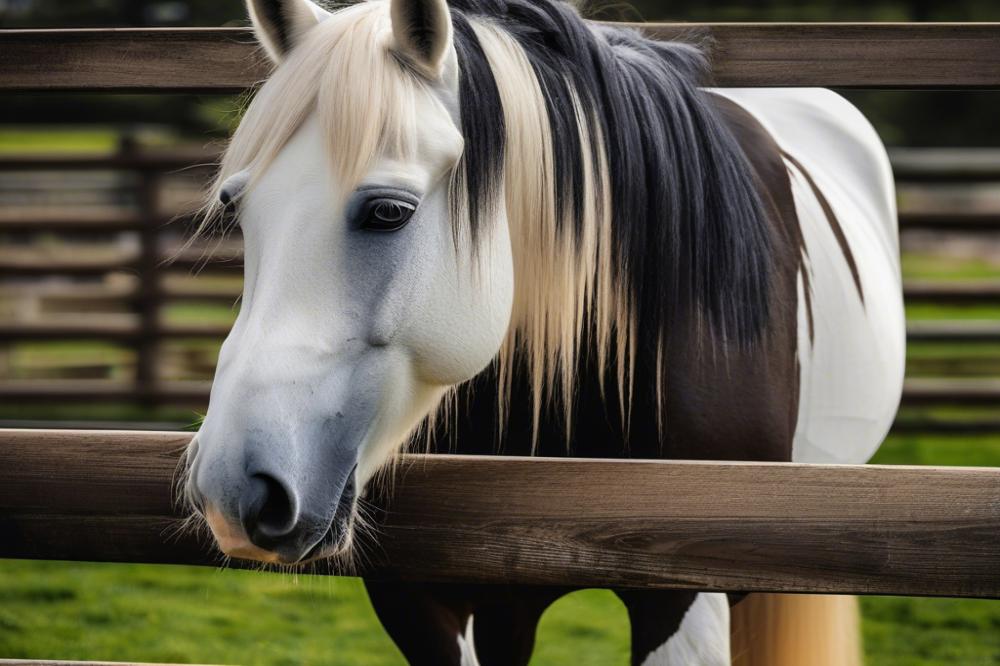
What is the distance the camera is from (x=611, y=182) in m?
1.65

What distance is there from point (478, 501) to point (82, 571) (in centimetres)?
360

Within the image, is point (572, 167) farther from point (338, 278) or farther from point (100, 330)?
point (100, 330)

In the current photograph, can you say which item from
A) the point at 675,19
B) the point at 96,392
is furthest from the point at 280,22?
the point at 675,19

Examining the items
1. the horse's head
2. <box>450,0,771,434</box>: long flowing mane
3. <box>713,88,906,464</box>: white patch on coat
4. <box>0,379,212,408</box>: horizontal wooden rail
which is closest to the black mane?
<box>450,0,771,434</box>: long flowing mane

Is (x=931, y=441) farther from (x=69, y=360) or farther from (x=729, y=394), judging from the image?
(x=69, y=360)

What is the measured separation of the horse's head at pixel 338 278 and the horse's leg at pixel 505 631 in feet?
2.14

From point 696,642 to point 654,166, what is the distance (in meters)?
0.82

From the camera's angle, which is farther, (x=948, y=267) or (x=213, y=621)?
(x=948, y=267)

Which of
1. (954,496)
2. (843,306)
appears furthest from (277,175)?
(843,306)

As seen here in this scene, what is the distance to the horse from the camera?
1.28 metres

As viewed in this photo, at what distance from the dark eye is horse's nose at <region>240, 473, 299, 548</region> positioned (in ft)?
1.22

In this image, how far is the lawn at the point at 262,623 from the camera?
11.2 ft

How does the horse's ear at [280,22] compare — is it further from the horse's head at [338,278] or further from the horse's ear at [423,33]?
the horse's ear at [423,33]

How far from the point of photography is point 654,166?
1687 millimetres
